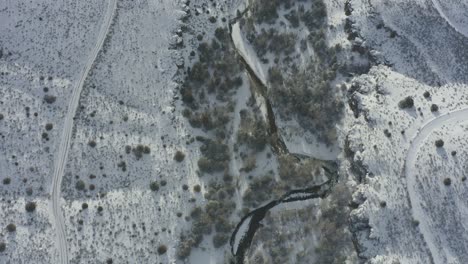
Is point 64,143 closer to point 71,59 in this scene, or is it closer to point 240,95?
point 71,59

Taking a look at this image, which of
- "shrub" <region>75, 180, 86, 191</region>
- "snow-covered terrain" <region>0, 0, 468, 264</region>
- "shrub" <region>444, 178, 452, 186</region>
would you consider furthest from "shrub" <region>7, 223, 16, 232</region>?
"shrub" <region>444, 178, 452, 186</region>

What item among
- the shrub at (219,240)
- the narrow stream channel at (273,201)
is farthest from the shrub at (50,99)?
the shrub at (219,240)

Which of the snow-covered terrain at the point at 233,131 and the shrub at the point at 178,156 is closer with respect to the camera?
the snow-covered terrain at the point at 233,131

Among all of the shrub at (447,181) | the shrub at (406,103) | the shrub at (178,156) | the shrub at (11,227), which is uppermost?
the shrub at (406,103)

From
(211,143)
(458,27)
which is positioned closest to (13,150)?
(211,143)

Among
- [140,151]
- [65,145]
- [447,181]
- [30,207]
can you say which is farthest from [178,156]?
[447,181]

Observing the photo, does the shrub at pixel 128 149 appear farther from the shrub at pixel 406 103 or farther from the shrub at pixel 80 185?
the shrub at pixel 406 103

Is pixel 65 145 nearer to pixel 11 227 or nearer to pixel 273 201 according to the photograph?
pixel 11 227
